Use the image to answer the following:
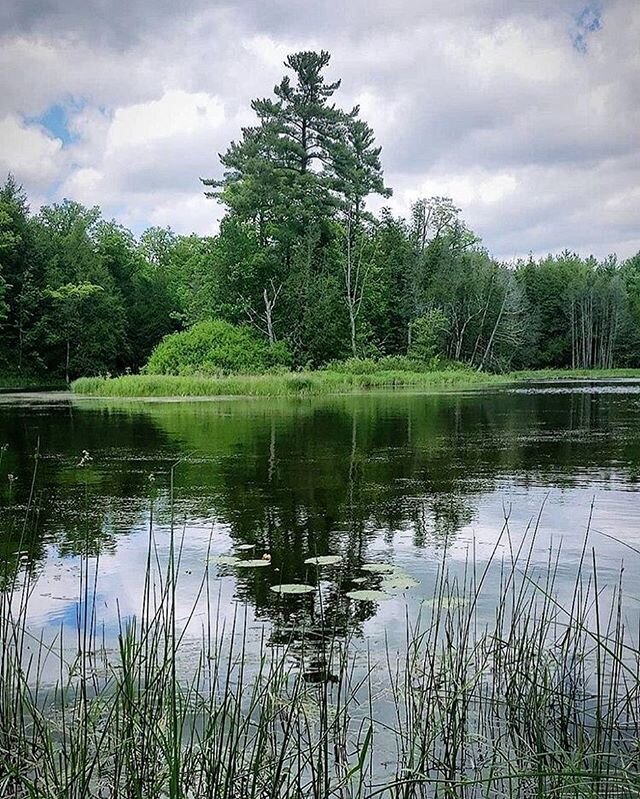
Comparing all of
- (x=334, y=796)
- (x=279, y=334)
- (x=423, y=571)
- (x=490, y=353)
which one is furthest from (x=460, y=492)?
(x=490, y=353)

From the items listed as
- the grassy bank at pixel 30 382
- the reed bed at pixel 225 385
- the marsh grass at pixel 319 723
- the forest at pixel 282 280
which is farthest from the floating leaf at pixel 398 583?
the grassy bank at pixel 30 382

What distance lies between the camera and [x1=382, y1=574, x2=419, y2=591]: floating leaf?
556cm

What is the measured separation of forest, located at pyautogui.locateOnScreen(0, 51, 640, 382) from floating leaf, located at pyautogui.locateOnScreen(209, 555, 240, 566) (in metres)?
32.2

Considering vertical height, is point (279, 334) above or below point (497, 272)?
below

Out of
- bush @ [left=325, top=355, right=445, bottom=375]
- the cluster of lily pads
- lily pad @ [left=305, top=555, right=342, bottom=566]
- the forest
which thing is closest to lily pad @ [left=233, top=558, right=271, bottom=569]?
the cluster of lily pads

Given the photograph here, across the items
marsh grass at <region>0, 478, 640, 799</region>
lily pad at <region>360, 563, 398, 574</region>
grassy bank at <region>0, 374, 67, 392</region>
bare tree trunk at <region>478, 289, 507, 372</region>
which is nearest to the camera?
marsh grass at <region>0, 478, 640, 799</region>

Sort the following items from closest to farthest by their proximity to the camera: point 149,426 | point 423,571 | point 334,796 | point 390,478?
point 334,796 → point 423,571 → point 390,478 → point 149,426

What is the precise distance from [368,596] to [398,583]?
1.31ft

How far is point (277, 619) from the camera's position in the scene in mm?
4934

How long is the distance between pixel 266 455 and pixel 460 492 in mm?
4186

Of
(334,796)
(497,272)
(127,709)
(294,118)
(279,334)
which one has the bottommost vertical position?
(334,796)

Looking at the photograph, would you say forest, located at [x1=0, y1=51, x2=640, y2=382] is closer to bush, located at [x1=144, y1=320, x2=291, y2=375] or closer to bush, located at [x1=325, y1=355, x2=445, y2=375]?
bush, located at [x1=144, y1=320, x2=291, y2=375]

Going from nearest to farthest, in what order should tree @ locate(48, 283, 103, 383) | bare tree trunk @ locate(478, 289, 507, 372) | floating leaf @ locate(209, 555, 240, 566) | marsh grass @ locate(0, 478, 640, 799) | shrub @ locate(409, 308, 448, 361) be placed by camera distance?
marsh grass @ locate(0, 478, 640, 799) → floating leaf @ locate(209, 555, 240, 566) → shrub @ locate(409, 308, 448, 361) → tree @ locate(48, 283, 103, 383) → bare tree trunk @ locate(478, 289, 507, 372)

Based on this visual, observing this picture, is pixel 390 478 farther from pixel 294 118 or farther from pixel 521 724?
pixel 294 118
